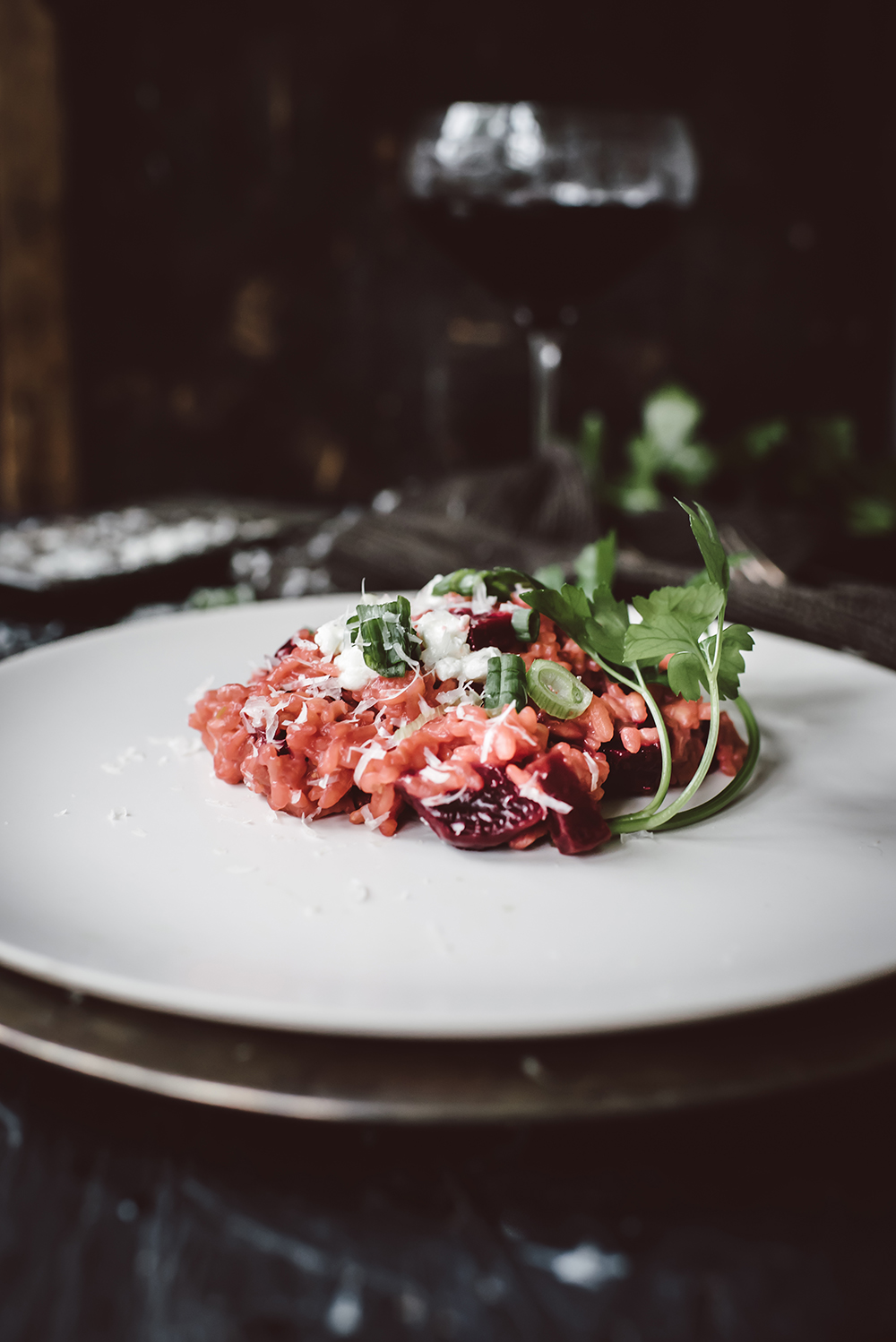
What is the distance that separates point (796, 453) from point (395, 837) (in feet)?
6.01

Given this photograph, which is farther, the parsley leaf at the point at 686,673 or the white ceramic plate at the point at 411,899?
the parsley leaf at the point at 686,673

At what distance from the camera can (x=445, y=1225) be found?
1.92ft

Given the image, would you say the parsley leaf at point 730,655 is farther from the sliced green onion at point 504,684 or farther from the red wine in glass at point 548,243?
the red wine in glass at point 548,243

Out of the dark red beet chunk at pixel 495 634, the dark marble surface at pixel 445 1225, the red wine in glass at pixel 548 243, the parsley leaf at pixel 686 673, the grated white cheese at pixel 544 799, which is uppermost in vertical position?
the red wine in glass at pixel 548 243

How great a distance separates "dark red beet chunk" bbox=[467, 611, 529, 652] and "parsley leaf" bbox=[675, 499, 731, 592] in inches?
7.3

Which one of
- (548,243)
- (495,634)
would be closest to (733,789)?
(495,634)

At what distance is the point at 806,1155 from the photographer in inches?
24.2

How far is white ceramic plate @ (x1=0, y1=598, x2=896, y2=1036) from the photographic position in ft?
2.06

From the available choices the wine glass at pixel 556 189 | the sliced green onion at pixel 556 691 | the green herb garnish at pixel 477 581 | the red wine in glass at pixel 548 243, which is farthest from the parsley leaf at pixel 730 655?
the red wine in glass at pixel 548 243

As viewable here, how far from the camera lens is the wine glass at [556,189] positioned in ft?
7.00

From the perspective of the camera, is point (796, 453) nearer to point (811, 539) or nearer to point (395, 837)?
point (811, 539)

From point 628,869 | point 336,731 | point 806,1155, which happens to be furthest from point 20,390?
point 806,1155

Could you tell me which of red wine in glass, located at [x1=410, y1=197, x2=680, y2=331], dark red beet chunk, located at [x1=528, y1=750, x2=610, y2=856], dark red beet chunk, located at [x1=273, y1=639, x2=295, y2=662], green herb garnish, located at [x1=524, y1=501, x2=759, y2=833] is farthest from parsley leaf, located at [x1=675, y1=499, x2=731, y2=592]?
red wine in glass, located at [x1=410, y1=197, x2=680, y2=331]

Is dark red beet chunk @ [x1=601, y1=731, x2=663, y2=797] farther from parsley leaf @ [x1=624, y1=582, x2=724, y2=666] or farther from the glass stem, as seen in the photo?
the glass stem
